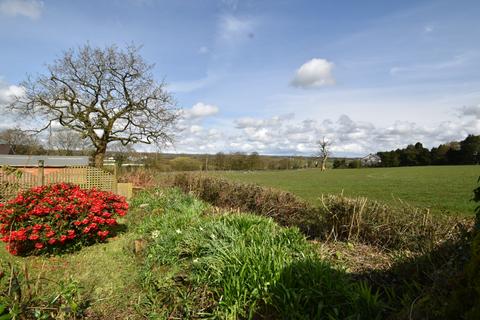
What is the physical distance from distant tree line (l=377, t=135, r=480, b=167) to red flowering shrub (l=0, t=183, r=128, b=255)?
54943 millimetres

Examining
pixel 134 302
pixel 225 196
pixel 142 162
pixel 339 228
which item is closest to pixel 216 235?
pixel 134 302

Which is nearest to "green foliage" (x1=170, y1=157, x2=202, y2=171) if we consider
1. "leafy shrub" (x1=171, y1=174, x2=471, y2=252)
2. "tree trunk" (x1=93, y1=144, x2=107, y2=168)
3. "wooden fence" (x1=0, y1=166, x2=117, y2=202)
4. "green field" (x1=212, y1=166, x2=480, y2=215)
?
"green field" (x1=212, y1=166, x2=480, y2=215)

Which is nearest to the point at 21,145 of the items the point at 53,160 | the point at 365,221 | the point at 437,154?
the point at 53,160

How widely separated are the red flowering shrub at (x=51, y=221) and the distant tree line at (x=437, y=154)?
5494 cm

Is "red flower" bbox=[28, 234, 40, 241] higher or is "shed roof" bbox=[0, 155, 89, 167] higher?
"shed roof" bbox=[0, 155, 89, 167]

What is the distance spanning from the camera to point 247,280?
3.22 m

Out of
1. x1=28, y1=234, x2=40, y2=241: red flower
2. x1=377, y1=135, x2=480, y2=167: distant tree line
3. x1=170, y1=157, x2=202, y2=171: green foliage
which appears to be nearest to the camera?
x1=28, y1=234, x2=40, y2=241: red flower

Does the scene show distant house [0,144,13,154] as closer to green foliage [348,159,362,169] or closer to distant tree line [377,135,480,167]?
green foliage [348,159,362,169]

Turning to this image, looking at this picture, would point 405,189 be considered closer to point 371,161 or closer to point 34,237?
point 34,237

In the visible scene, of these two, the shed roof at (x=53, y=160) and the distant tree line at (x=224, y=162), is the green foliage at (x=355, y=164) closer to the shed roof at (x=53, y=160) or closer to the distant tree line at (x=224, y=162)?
the distant tree line at (x=224, y=162)

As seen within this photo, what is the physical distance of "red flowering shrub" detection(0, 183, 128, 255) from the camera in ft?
18.5

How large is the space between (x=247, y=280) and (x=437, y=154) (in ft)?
191

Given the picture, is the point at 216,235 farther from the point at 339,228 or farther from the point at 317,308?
the point at 339,228

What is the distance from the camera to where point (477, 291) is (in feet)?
5.19
